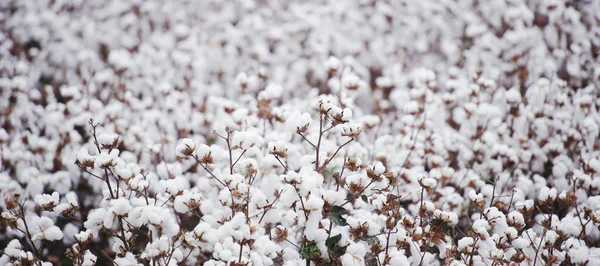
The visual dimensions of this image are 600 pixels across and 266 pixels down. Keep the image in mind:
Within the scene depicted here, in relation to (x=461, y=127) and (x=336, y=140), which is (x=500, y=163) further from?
(x=336, y=140)

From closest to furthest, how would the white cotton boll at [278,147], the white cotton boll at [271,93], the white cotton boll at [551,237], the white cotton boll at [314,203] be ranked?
1. the white cotton boll at [314,203]
2. the white cotton boll at [278,147]
3. the white cotton boll at [551,237]
4. the white cotton boll at [271,93]

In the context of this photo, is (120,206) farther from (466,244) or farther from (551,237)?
(551,237)

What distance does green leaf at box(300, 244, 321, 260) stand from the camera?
1.57 meters

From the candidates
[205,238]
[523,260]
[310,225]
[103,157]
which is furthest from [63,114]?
[523,260]

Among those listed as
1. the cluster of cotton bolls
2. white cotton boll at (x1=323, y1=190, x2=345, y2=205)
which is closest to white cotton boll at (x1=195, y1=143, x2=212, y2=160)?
the cluster of cotton bolls

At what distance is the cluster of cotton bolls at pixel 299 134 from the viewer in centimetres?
161

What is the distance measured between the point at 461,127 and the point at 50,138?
2.72 metres

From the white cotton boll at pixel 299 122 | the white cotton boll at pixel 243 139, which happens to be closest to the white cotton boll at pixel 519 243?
the white cotton boll at pixel 299 122

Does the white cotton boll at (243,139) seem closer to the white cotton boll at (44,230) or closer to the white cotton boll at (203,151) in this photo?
the white cotton boll at (203,151)

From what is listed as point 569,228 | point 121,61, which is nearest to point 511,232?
point 569,228

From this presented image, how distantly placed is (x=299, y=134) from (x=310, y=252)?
484 millimetres

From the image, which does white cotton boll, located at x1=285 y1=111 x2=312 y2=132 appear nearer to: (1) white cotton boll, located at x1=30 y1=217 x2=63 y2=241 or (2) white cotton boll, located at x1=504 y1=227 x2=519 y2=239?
(2) white cotton boll, located at x1=504 y1=227 x2=519 y2=239

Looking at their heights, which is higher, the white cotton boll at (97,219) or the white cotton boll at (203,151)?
the white cotton boll at (203,151)

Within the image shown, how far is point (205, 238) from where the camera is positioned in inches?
59.8
